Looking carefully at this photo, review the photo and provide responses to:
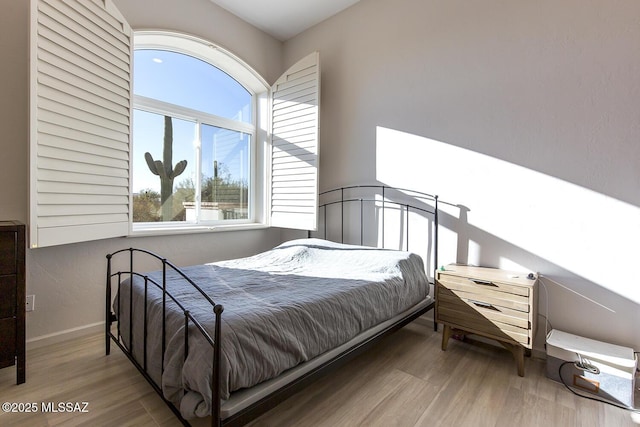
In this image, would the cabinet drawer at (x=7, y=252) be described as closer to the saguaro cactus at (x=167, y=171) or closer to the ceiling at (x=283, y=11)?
the saguaro cactus at (x=167, y=171)

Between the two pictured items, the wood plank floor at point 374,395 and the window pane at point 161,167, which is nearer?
the wood plank floor at point 374,395

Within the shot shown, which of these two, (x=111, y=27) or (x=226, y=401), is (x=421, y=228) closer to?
(x=226, y=401)

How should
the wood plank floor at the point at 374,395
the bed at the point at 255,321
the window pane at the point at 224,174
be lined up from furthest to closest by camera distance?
1. the window pane at the point at 224,174
2. the wood plank floor at the point at 374,395
3. the bed at the point at 255,321

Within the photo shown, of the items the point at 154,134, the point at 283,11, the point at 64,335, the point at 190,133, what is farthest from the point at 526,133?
the point at 64,335

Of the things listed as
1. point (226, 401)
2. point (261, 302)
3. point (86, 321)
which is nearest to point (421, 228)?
point (261, 302)

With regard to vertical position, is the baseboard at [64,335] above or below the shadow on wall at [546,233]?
below

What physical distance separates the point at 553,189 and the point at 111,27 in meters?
3.36

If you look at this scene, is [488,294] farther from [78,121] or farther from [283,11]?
[283,11]

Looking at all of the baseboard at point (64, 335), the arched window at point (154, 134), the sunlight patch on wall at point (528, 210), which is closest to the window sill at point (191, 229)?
the arched window at point (154, 134)

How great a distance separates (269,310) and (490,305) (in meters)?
1.46

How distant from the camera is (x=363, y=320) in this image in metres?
1.79

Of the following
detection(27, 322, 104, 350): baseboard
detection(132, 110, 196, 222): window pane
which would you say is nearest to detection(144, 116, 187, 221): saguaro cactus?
detection(132, 110, 196, 222): window pane

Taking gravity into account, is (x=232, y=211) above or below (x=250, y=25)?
below

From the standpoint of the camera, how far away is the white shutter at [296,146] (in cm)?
317
